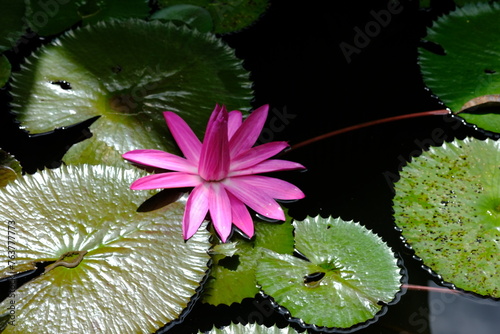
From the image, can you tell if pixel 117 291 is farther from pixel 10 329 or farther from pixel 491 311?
pixel 491 311

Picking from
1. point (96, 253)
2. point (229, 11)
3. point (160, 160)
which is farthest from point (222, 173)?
point (229, 11)

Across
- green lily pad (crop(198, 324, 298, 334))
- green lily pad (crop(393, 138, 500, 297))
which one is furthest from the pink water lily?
green lily pad (crop(393, 138, 500, 297))

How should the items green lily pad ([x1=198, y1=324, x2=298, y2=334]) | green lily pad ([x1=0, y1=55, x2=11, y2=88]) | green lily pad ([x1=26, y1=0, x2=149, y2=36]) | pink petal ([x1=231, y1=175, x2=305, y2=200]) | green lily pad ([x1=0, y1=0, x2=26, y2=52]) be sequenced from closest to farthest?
green lily pad ([x1=198, y1=324, x2=298, y2=334])
pink petal ([x1=231, y1=175, x2=305, y2=200])
green lily pad ([x1=0, y1=55, x2=11, y2=88])
green lily pad ([x1=0, y1=0, x2=26, y2=52])
green lily pad ([x1=26, y1=0, x2=149, y2=36])

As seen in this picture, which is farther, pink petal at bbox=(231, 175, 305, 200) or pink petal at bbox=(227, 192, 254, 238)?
pink petal at bbox=(231, 175, 305, 200)

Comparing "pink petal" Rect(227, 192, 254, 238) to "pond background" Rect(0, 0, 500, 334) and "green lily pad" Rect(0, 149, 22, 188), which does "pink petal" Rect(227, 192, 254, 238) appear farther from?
"green lily pad" Rect(0, 149, 22, 188)

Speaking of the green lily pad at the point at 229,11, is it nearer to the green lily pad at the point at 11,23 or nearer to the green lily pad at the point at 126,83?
the green lily pad at the point at 126,83

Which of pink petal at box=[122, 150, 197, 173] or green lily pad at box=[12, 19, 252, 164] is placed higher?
green lily pad at box=[12, 19, 252, 164]

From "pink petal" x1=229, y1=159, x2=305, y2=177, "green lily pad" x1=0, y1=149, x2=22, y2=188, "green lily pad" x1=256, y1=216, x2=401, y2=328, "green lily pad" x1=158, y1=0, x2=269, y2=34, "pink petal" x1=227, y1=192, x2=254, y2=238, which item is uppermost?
"green lily pad" x1=158, y1=0, x2=269, y2=34

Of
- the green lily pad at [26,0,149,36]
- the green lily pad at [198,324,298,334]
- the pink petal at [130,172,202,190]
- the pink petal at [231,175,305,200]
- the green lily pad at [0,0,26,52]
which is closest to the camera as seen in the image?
the green lily pad at [198,324,298,334]
